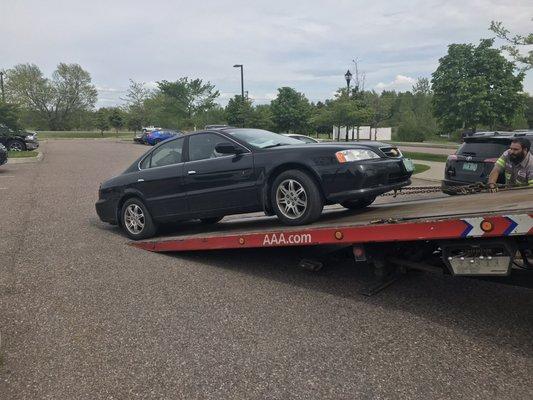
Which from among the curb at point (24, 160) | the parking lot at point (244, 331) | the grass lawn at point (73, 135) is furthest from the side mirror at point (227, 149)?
the grass lawn at point (73, 135)

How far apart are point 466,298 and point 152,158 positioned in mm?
4729

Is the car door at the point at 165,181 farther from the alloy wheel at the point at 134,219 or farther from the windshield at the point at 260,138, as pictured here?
the windshield at the point at 260,138

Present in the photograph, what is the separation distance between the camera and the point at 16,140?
91.5 ft

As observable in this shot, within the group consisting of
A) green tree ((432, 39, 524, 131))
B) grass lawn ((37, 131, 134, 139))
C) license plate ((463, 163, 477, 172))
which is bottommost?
grass lawn ((37, 131, 134, 139))

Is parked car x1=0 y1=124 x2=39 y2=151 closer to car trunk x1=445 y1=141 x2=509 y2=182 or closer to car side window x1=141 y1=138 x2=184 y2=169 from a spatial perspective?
car side window x1=141 y1=138 x2=184 y2=169

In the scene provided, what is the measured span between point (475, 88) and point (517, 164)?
23.0 metres

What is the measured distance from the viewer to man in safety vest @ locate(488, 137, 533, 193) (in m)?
6.25

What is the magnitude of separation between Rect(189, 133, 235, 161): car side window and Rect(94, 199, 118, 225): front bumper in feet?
6.15

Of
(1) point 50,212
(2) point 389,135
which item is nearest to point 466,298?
(1) point 50,212

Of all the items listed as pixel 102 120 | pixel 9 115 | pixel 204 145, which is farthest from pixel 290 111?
pixel 102 120

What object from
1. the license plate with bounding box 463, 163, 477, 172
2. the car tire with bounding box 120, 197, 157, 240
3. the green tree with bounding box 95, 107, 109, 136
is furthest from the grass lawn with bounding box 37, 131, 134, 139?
the license plate with bounding box 463, 163, 477, 172

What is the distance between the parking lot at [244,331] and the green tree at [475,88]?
24.1 metres

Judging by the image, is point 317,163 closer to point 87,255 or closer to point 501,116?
point 87,255

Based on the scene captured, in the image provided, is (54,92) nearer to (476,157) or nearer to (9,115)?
(9,115)
